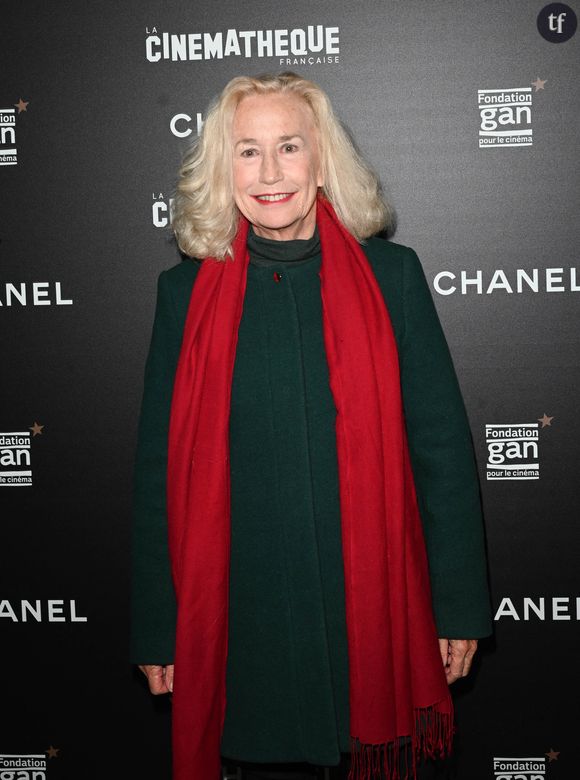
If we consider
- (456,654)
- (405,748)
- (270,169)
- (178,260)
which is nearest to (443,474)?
(456,654)

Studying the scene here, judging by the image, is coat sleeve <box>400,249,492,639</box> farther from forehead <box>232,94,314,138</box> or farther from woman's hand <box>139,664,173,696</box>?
woman's hand <box>139,664,173,696</box>

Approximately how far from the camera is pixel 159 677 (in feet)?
6.18

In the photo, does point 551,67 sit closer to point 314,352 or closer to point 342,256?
point 342,256

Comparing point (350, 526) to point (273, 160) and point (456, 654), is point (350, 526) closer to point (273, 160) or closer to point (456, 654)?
point (456, 654)

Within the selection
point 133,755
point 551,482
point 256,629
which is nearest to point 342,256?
point 256,629

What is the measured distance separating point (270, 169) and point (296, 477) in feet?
1.96

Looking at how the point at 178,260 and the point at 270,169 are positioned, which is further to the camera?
the point at 178,260

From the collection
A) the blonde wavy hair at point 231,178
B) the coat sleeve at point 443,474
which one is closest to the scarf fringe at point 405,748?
the coat sleeve at point 443,474

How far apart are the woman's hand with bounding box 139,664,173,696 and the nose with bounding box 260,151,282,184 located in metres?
1.02

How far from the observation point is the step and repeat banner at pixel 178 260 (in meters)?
2.20

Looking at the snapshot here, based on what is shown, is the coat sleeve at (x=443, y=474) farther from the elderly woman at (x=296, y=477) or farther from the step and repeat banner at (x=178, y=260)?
the step and repeat banner at (x=178, y=260)

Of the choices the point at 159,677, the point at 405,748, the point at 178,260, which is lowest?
the point at 405,748

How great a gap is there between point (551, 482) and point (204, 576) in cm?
106

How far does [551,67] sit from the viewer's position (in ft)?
→ 7.14
